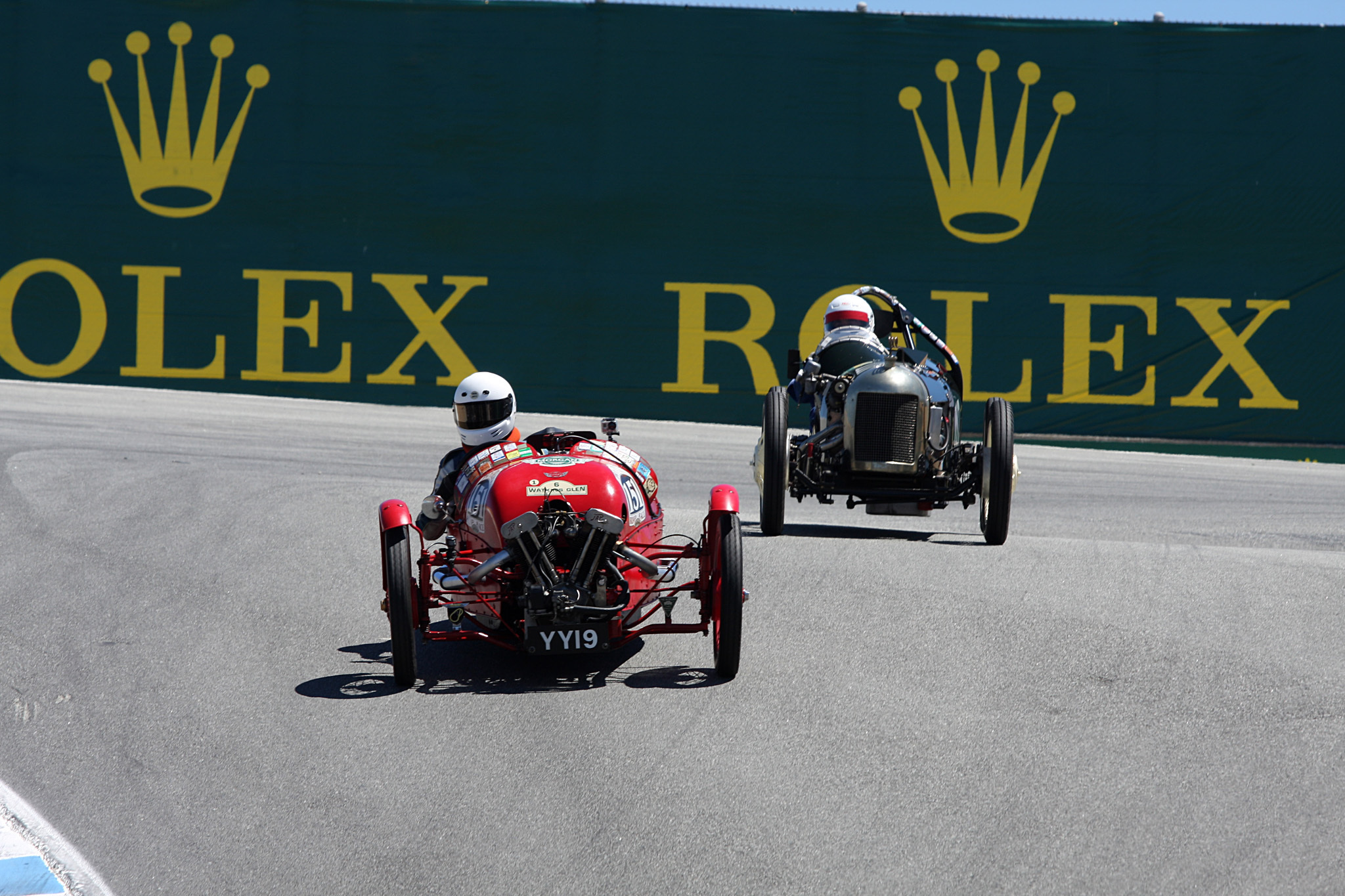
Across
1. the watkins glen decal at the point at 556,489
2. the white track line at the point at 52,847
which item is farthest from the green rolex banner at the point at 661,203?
the white track line at the point at 52,847

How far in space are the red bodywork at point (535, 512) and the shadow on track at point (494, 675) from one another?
0.15 m

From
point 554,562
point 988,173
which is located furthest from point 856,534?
point 988,173

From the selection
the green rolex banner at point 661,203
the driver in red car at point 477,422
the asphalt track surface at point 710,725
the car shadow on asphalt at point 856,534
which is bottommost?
the asphalt track surface at point 710,725

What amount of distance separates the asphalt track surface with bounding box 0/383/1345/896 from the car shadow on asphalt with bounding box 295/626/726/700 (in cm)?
2

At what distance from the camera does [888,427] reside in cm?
934

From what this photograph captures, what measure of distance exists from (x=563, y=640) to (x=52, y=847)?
209cm

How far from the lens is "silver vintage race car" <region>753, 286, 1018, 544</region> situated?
9133 millimetres

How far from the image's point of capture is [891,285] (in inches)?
723

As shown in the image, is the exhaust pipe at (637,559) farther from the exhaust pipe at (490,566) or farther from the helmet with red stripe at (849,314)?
the helmet with red stripe at (849,314)

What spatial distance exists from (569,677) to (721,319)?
507 inches

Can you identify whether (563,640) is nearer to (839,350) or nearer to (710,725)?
(710,725)

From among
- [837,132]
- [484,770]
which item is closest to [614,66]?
[837,132]

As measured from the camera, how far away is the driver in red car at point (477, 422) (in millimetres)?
6449

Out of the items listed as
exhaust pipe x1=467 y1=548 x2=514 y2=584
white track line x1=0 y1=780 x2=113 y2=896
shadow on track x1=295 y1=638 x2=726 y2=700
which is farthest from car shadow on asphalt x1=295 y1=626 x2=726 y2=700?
white track line x1=0 y1=780 x2=113 y2=896
